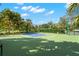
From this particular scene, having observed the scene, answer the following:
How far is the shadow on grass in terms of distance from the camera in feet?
14.3

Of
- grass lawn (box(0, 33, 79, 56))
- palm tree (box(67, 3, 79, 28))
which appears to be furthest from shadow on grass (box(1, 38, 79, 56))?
palm tree (box(67, 3, 79, 28))

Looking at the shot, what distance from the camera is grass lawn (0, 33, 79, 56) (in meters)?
4.37

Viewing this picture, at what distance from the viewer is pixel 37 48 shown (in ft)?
14.4

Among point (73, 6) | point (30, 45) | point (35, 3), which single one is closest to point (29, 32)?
point (30, 45)

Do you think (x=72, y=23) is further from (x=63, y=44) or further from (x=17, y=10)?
(x=17, y=10)

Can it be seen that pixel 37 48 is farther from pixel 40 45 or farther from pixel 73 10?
pixel 73 10

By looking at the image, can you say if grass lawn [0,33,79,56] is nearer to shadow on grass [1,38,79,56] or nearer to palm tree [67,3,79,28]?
shadow on grass [1,38,79,56]

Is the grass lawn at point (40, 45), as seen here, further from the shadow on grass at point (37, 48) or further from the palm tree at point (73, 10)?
the palm tree at point (73, 10)

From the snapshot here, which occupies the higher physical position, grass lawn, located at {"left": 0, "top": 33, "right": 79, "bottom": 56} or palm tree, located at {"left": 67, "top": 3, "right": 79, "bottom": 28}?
palm tree, located at {"left": 67, "top": 3, "right": 79, "bottom": 28}

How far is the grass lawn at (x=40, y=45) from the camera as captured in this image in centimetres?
437

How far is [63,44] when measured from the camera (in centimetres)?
443

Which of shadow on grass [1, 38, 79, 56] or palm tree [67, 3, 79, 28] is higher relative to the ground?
palm tree [67, 3, 79, 28]

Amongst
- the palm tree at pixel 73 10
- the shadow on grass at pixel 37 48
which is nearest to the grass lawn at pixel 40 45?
the shadow on grass at pixel 37 48

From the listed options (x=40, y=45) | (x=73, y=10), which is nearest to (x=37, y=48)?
(x=40, y=45)
